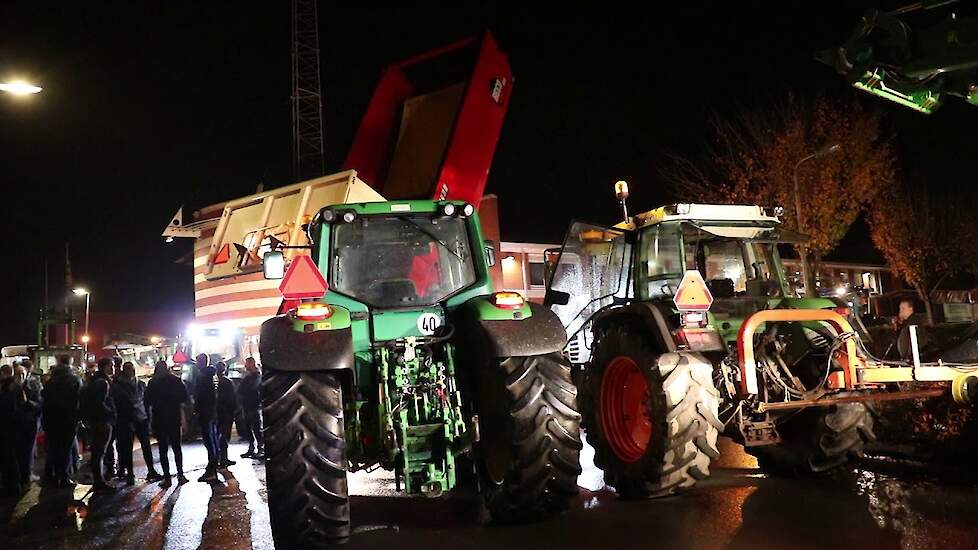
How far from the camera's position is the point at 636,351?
6.93m

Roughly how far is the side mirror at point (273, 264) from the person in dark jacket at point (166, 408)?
175 inches

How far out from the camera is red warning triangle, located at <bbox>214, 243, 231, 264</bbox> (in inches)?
498

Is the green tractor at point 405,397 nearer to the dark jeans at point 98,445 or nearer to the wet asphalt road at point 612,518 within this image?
the wet asphalt road at point 612,518

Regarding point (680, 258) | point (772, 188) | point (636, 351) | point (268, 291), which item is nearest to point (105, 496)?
point (268, 291)

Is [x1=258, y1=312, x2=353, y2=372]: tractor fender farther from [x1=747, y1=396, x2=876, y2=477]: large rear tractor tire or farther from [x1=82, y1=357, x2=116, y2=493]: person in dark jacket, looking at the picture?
[x1=82, y1=357, x2=116, y2=493]: person in dark jacket

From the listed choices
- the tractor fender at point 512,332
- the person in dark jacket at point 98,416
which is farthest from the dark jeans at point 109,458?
the tractor fender at point 512,332

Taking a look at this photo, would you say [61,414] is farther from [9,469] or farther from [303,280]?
[303,280]

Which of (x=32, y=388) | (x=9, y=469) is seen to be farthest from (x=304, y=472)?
(x=32, y=388)

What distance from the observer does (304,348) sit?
530cm

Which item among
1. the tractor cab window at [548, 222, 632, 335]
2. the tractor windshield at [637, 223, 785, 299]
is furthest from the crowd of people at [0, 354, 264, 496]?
the tractor windshield at [637, 223, 785, 299]

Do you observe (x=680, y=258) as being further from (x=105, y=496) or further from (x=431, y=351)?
(x=105, y=496)

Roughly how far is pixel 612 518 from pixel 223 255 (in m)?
8.88

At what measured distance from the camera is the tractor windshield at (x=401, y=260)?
21.0 feet

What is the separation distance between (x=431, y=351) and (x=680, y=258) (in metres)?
3.07
